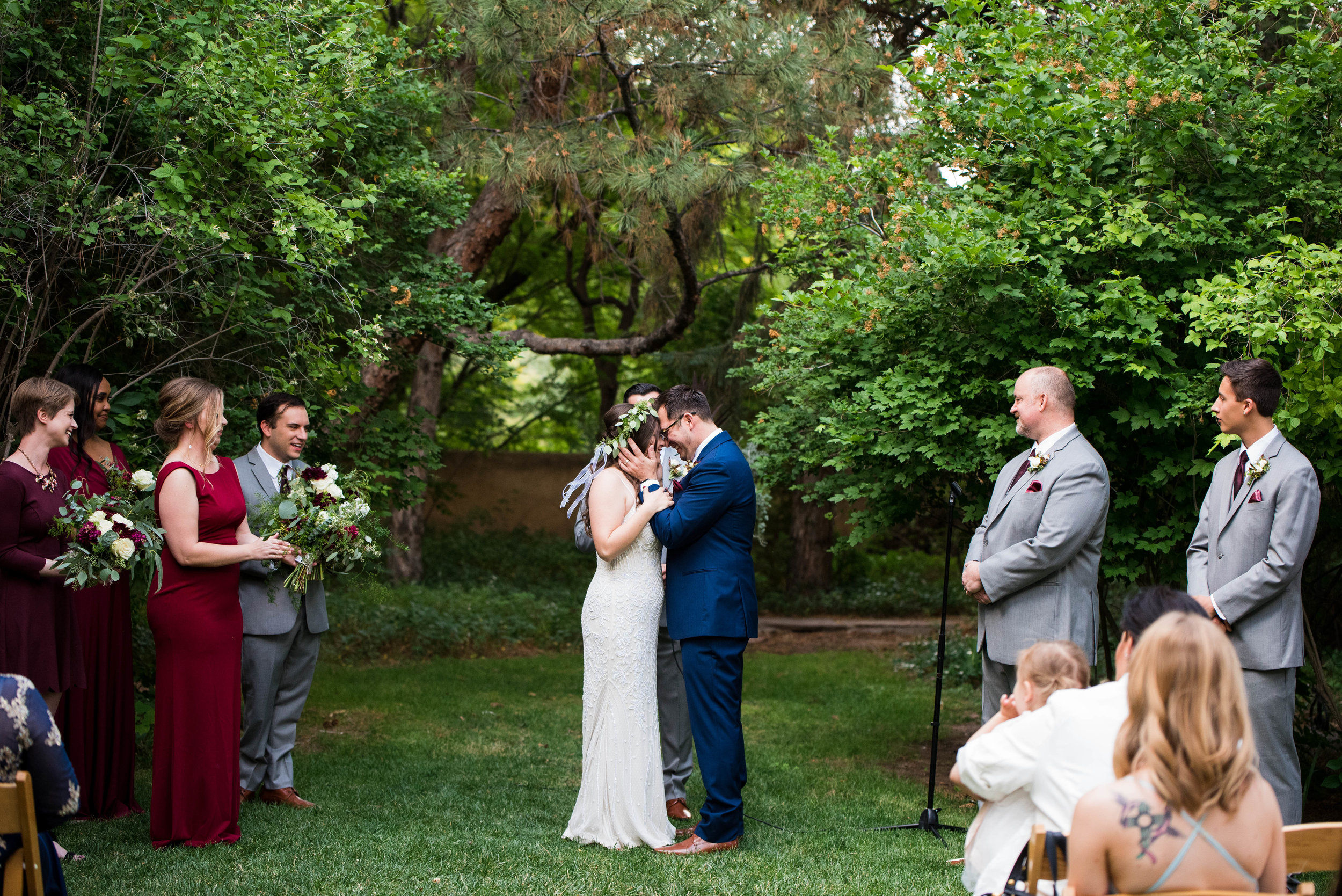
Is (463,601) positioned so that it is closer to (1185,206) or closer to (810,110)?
(810,110)

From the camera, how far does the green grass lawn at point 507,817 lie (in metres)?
4.33

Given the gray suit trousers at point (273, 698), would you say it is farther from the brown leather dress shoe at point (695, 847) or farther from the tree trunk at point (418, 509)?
the tree trunk at point (418, 509)

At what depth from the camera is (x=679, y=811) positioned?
5.54 metres

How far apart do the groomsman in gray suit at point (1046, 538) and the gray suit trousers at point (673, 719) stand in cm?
163

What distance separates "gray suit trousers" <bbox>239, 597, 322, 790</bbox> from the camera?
17.5ft

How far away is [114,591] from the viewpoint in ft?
17.3

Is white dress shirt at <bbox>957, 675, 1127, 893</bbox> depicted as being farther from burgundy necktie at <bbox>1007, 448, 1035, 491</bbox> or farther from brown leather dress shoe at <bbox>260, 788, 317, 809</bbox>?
brown leather dress shoe at <bbox>260, 788, 317, 809</bbox>

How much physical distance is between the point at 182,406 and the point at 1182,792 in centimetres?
410

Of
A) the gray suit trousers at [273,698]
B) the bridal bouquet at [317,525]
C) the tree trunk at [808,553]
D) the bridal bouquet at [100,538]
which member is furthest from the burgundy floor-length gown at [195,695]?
the tree trunk at [808,553]

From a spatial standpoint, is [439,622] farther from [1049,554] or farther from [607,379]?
[1049,554]

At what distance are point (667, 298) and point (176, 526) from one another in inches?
317

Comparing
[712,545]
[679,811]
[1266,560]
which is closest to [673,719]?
[679,811]

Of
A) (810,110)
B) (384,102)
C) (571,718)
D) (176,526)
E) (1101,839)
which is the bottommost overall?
(571,718)

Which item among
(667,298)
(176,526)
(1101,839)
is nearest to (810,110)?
(667,298)
